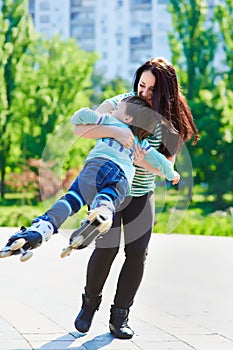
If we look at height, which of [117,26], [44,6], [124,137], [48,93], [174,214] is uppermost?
[44,6]

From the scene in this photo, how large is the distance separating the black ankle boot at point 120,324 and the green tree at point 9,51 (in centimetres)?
1290

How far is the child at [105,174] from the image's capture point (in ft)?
10.5

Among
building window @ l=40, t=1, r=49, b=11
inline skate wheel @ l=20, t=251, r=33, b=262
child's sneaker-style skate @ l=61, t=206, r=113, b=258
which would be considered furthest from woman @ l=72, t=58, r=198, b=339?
building window @ l=40, t=1, r=49, b=11

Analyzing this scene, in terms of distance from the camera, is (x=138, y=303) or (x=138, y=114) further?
(x=138, y=303)

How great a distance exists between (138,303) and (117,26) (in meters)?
47.0

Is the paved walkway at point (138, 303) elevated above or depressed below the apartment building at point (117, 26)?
below

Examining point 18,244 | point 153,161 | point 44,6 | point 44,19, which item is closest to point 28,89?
point 153,161

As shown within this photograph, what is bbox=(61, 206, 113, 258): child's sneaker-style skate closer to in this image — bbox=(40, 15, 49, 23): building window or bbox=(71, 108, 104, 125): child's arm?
bbox=(71, 108, 104, 125): child's arm

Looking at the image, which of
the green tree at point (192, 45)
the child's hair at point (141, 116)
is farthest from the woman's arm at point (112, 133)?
the green tree at point (192, 45)

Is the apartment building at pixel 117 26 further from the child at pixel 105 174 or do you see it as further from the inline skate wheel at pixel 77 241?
the inline skate wheel at pixel 77 241

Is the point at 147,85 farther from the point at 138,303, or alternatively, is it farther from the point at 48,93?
the point at 48,93

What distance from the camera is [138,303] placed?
5012 mm

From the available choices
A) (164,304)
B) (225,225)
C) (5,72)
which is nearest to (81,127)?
(164,304)

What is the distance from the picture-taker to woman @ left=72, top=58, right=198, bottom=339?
12.0ft
